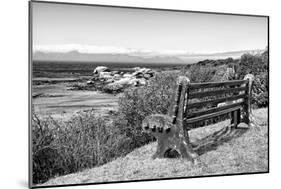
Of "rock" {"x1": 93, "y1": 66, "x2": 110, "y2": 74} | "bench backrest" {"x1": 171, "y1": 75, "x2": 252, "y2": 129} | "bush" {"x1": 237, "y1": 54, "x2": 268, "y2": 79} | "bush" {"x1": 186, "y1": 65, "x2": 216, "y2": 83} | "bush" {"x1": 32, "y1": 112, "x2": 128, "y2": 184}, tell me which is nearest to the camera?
"bush" {"x1": 32, "y1": 112, "x2": 128, "y2": 184}

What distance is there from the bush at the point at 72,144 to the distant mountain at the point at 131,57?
2.09 ft

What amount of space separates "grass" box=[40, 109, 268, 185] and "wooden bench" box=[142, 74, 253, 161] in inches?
4.8

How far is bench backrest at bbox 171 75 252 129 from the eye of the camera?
18.9 ft

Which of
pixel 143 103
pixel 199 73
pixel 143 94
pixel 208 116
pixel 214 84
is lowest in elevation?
pixel 208 116

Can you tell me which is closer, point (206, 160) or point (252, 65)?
point (206, 160)

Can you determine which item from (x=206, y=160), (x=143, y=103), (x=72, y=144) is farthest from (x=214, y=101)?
(x=72, y=144)

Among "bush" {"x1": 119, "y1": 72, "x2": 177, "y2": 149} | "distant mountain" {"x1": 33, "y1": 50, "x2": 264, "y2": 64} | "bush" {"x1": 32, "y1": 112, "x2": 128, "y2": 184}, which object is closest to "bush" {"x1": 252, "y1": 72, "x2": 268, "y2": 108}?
"distant mountain" {"x1": 33, "y1": 50, "x2": 264, "y2": 64}

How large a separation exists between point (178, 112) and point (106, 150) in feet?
3.09

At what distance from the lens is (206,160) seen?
19.7 ft

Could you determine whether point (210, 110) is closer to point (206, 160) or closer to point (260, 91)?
point (206, 160)

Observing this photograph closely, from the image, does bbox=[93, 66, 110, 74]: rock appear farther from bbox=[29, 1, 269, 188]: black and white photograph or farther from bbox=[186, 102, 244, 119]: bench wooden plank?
bbox=[186, 102, 244, 119]: bench wooden plank

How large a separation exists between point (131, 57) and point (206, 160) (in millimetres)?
1550
